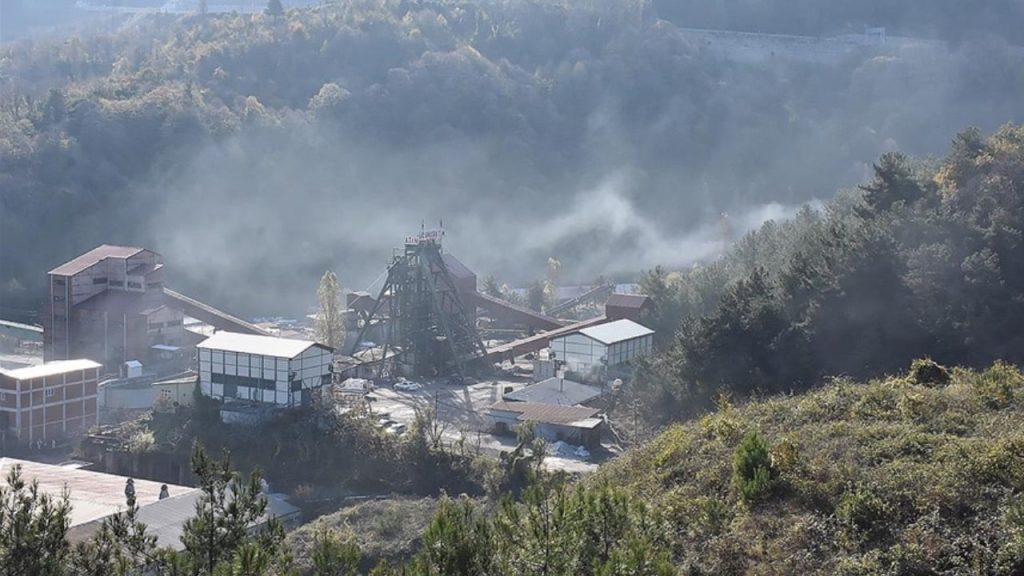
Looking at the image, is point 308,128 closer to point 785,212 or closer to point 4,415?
point 785,212

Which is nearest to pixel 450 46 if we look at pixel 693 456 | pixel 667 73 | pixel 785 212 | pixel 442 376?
pixel 667 73

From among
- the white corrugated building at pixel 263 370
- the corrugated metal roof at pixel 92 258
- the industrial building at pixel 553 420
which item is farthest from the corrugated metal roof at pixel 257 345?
the corrugated metal roof at pixel 92 258

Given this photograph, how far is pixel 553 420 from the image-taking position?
15414 millimetres

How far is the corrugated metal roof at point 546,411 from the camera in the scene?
15492mm

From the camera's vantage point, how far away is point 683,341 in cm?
1401

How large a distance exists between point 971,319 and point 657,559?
28.9ft

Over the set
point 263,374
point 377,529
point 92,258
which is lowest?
point 377,529

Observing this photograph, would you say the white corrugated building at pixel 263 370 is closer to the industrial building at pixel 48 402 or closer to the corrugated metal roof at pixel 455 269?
the industrial building at pixel 48 402

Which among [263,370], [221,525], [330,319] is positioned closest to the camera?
[221,525]

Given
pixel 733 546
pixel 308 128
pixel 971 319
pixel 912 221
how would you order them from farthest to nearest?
pixel 308 128, pixel 912 221, pixel 971 319, pixel 733 546

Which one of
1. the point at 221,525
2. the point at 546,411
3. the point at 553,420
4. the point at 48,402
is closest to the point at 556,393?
the point at 546,411

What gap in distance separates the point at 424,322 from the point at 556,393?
147 inches

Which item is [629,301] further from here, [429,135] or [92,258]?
[429,135]

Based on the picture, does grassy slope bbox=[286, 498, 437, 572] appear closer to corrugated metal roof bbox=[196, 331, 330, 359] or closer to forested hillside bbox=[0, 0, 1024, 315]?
corrugated metal roof bbox=[196, 331, 330, 359]
